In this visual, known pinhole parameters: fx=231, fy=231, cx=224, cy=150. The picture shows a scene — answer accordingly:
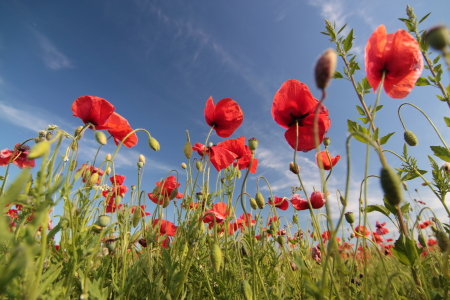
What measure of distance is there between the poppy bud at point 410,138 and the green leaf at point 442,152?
0.11m

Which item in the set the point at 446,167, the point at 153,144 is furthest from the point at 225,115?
the point at 446,167

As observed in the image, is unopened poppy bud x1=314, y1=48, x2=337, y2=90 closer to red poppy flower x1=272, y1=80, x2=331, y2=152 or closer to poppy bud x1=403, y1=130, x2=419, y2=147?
red poppy flower x1=272, y1=80, x2=331, y2=152

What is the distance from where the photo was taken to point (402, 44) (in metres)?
1.28

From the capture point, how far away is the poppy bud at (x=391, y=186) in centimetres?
74

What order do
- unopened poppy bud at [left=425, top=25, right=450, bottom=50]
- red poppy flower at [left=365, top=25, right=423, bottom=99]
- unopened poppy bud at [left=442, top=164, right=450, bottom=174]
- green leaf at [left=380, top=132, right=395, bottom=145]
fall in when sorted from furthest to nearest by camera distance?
unopened poppy bud at [left=442, top=164, right=450, bottom=174] → green leaf at [left=380, top=132, right=395, bottom=145] → red poppy flower at [left=365, top=25, right=423, bottom=99] → unopened poppy bud at [left=425, top=25, right=450, bottom=50]

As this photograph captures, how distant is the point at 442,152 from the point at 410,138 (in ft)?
0.69

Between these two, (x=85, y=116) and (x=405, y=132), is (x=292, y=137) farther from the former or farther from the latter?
(x=85, y=116)

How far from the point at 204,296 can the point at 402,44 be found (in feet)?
7.09

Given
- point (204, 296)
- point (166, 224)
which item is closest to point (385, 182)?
point (204, 296)

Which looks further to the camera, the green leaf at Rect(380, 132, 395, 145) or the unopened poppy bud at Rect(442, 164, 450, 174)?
the unopened poppy bud at Rect(442, 164, 450, 174)

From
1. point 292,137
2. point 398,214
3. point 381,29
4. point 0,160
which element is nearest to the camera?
point 381,29

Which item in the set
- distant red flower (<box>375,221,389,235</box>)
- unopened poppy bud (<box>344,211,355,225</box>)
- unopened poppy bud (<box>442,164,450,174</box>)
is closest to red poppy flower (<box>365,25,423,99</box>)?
unopened poppy bud (<box>442,164,450,174</box>)

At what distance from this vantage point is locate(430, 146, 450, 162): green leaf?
1.53 meters

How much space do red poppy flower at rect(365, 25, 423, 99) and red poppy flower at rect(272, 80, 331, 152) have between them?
34 centimetres
